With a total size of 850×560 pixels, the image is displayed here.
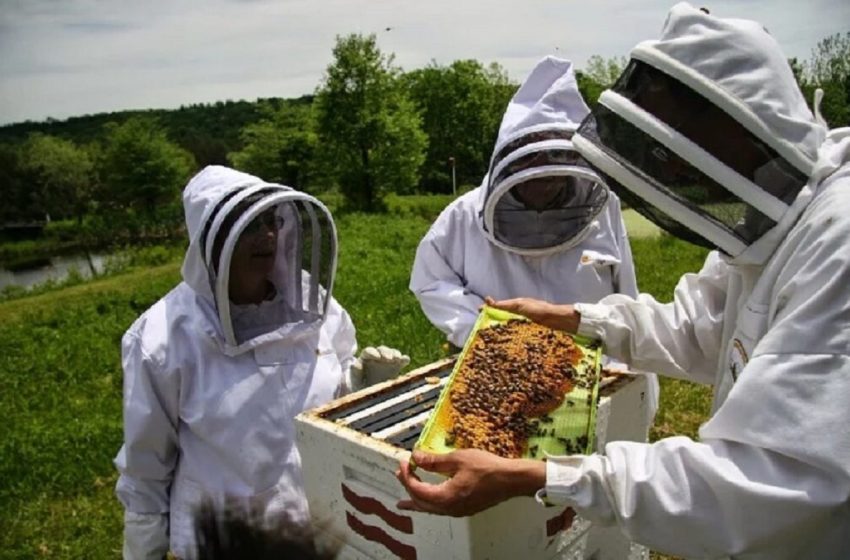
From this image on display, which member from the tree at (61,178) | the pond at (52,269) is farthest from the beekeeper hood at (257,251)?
the tree at (61,178)

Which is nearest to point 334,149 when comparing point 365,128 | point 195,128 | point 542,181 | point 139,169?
point 365,128

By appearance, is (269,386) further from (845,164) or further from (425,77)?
(425,77)

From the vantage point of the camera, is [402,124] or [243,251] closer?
[243,251]

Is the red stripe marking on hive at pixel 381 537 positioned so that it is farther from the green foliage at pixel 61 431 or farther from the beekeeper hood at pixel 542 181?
the green foliage at pixel 61 431

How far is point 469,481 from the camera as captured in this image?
5.16 feet

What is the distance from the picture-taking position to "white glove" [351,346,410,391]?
302 cm

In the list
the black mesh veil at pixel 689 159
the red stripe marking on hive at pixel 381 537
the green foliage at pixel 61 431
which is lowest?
the green foliage at pixel 61 431

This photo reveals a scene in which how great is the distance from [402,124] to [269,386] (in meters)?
35.6

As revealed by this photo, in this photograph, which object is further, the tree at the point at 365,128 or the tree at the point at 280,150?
the tree at the point at 280,150

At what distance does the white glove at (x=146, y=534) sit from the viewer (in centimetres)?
252

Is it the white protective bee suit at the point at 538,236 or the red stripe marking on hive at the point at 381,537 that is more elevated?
the white protective bee suit at the point at 538,236

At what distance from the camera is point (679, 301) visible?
2.37 m

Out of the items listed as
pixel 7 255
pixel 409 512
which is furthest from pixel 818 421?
pixel 7 255

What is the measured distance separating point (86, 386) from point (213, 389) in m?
6.76
